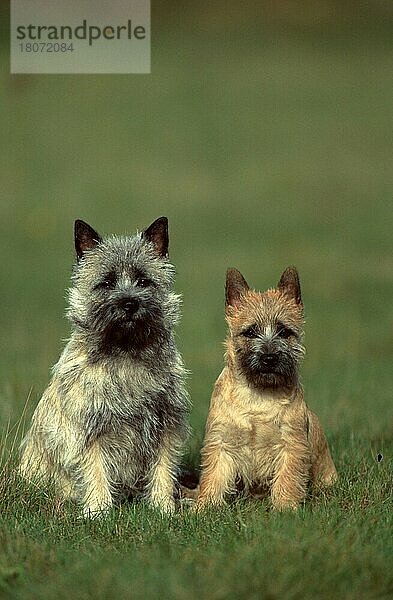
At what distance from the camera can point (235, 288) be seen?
7945 mm

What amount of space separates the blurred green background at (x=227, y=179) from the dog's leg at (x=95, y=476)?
1.50 m

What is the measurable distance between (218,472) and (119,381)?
0.90m

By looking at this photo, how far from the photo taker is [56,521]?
7.42 m

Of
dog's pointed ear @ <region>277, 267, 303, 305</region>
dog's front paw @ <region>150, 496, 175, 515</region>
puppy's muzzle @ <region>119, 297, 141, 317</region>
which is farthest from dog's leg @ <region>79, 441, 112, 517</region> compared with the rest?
dog's pointed ear @ <region>277, 267, 303, 305</region>

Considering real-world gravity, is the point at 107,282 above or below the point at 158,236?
below

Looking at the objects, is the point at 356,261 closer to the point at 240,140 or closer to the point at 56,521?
the point at 240,140

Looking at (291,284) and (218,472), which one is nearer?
(218,472)

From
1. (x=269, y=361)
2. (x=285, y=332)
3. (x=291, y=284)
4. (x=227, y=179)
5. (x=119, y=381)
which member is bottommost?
(x=119, y=381)

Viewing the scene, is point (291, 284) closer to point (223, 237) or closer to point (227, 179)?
point (223, 237)

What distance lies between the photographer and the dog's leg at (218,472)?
7.86 meters

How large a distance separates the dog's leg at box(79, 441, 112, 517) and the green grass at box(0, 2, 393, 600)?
0.19 meters

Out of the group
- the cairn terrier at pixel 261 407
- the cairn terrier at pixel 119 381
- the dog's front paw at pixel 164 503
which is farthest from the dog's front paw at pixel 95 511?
the cairn terrier at pixel 261 407

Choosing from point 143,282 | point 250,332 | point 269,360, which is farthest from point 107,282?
point 269,360

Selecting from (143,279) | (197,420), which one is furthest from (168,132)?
(143,279)
